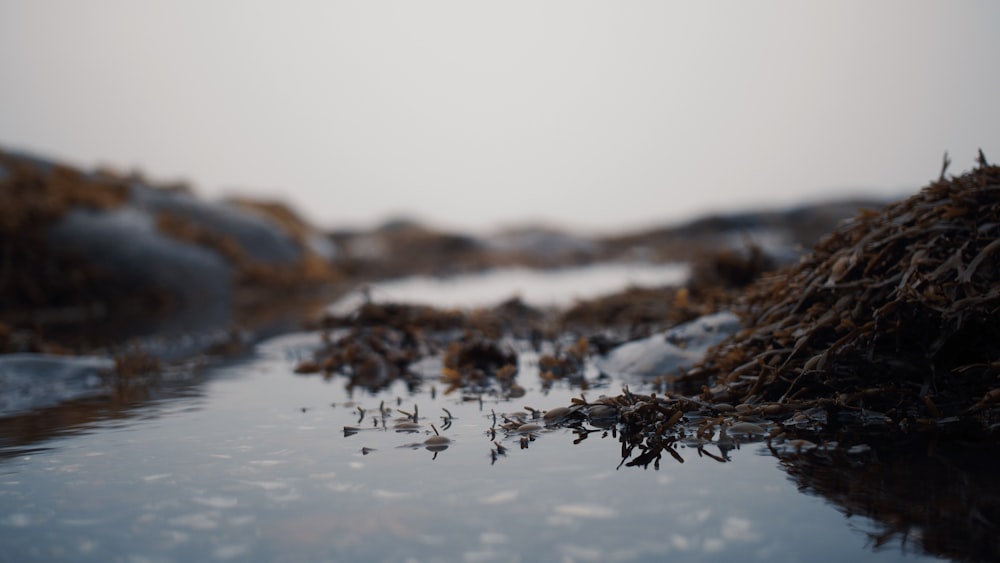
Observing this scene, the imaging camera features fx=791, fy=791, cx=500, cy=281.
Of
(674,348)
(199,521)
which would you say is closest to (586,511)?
(199,521)

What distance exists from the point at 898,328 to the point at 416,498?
1644 mm

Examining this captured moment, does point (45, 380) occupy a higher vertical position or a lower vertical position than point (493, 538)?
higher

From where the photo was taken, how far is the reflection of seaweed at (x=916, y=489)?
1.44 metres

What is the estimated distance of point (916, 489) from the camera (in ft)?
5.58

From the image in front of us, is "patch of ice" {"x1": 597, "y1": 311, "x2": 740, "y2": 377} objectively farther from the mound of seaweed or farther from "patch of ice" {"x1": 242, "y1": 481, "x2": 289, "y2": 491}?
"patch of ice" {"x1": 242, "y1": 481, "x2": 289, "y2": 491}

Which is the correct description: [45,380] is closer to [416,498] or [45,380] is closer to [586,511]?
[416,498]

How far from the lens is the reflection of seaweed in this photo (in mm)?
1438

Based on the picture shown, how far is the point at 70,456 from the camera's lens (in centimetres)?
224

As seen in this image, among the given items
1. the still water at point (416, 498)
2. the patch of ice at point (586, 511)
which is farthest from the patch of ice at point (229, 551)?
the patch of ice at point (586, 511)

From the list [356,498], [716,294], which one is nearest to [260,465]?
[356,498]

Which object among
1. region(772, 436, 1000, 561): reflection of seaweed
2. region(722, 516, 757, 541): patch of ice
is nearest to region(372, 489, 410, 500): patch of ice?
region(722, 516, 757, 541): patch of ice

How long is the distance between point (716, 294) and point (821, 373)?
1.75 metres

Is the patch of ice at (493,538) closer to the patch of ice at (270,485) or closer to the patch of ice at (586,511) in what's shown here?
the patch of ice at (586,511)

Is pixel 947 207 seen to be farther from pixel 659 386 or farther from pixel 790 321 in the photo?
pixel 659 386
